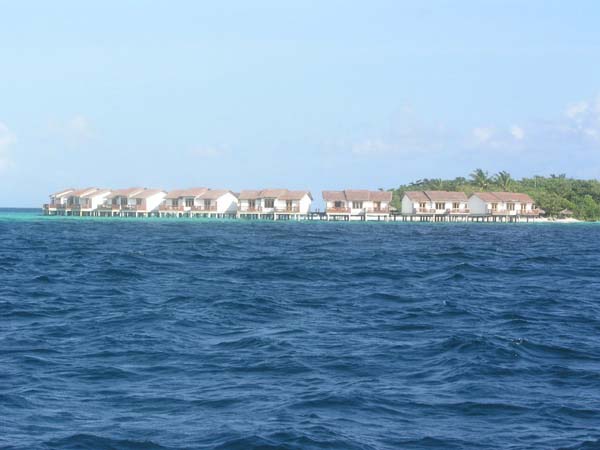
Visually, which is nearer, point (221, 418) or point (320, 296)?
point (221, 418)

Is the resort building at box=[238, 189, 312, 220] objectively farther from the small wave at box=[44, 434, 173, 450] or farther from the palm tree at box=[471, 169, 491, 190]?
the small wave at box=[44, 434, 173, 450]

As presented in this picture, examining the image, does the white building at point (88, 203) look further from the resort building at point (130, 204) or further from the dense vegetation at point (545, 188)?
the dense vegetation at point (545, 188)

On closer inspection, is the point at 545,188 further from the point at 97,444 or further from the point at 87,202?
the point at 97,444

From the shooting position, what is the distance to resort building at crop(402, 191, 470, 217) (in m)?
113

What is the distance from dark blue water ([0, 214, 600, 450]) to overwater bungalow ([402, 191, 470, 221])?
83.6 metres

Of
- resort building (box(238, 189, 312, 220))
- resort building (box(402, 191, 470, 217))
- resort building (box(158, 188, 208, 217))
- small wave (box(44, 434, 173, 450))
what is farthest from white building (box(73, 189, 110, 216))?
small wave (box(44, 434, 173, 450))

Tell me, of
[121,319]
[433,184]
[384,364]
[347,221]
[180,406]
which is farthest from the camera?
[433,184]

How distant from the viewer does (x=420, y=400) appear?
12.0 metres

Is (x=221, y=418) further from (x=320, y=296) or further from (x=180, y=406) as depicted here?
(x=320, y=296)

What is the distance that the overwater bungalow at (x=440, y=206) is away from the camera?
112875mm

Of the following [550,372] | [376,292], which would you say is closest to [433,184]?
[376,292]

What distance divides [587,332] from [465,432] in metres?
8.45

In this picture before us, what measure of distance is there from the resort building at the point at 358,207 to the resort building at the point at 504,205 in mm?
12483

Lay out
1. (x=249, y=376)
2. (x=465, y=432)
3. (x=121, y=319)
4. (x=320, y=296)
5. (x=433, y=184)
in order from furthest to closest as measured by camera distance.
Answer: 1. (x=433, y=184)
2. (x=320, y=296)
3. (x=121, y=319)
4. (x=249, y=376)
5. (x=465, y=432)
